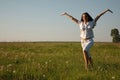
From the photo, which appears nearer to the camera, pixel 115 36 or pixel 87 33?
pixel 87 33

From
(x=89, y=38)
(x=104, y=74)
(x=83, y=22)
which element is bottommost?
(x=104, y=74)

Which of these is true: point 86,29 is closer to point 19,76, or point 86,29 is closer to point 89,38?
point 89,38

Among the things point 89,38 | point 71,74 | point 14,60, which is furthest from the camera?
point 14,60

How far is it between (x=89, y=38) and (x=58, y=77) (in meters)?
2.26

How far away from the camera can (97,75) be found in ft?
24.8

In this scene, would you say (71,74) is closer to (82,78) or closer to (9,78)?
(82,78)

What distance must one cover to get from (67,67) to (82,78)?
77.7 inches

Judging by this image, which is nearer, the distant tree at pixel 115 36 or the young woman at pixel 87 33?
the young woman at pixel 87 33

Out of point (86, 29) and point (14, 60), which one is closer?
point (86, 29)

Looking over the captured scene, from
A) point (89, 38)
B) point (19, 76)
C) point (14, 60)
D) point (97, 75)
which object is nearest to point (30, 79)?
point (19, 76)

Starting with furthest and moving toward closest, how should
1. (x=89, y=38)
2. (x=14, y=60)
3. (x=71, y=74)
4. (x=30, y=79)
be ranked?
(x=14, y=60), (x=89, y=38), (x=71, y=74), (x=30, y=79)

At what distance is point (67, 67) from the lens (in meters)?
9.20

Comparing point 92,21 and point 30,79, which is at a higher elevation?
point 92,21

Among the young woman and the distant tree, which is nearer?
the young woman
